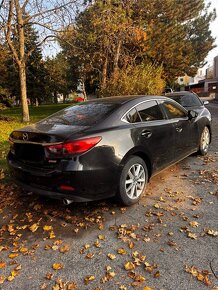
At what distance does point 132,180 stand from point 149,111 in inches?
47.4

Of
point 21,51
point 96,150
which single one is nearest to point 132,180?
point 96,150

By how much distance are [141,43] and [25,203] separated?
2096cm

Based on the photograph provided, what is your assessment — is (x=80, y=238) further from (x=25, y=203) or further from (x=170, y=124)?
(x=170, y=124)

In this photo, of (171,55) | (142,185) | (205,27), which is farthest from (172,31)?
(142,185)

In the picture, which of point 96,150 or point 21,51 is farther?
point 21,51

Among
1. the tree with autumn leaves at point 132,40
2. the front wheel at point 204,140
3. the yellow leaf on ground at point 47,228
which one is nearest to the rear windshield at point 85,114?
the yellow leaf on ground at point 47,228

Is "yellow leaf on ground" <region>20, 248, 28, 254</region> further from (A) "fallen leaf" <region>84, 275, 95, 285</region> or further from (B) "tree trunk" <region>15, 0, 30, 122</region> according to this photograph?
(B) "tree trunk" <region>15, 0, 30, 122</region>

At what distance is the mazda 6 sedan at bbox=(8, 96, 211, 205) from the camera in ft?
10.9

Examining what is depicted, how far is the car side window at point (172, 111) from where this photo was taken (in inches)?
193

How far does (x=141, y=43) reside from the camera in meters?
22.8

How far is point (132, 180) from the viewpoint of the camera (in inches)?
155

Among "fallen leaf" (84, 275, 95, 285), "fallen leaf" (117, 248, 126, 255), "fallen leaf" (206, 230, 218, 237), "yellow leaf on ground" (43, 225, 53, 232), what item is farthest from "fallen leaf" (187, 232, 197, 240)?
"yellow leaf on ground" (43, 225, 53, 232)

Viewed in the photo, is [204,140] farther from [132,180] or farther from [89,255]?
A: [89,255]

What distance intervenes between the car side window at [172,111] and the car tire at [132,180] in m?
1.28
